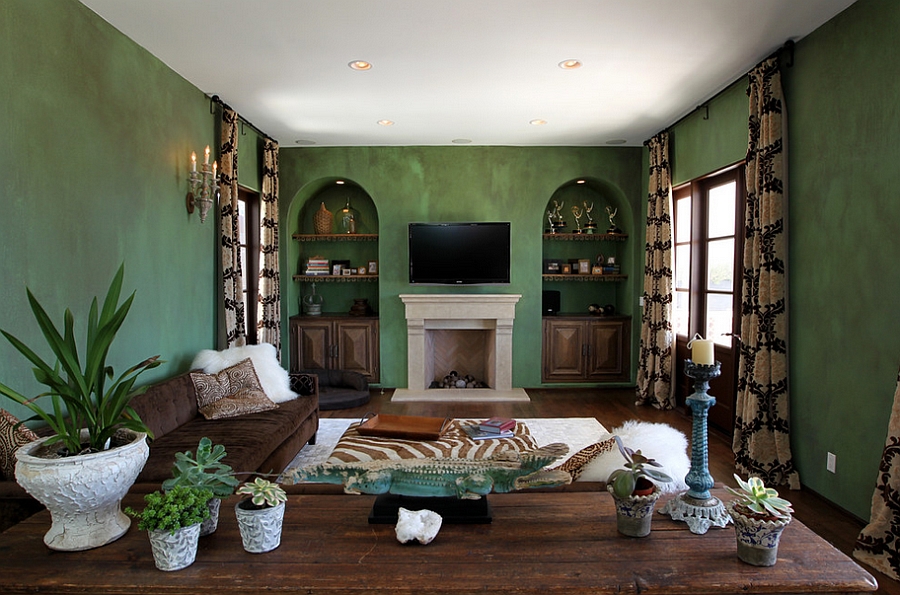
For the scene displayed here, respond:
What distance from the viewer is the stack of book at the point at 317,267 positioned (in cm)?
652

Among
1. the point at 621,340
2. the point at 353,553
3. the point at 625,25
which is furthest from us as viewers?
the point at 621,340

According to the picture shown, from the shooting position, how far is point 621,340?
638cm

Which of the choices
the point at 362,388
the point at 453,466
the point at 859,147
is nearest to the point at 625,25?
the point at 859,147

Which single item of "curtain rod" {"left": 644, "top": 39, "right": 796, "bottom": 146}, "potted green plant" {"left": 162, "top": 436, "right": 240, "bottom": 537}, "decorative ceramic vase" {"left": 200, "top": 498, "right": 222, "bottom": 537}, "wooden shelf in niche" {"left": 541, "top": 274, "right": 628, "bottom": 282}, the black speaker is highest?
"curtain rod" {"left": 644, "top": 39, "right": 796, "bottom": 146}

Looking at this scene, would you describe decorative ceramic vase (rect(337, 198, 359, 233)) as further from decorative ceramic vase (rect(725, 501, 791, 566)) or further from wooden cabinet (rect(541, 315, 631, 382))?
decorative ceramic vase (rect(725, 501, 791, 566))

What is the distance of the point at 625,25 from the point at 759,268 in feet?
5.92

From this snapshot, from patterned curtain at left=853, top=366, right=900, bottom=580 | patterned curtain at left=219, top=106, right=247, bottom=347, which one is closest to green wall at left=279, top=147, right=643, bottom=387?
patterned curtain at left=219, top=106, right=247, bottom=347

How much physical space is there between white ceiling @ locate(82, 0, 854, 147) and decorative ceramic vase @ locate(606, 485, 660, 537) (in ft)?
8.35

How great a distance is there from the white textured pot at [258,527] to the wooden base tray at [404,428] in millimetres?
2062

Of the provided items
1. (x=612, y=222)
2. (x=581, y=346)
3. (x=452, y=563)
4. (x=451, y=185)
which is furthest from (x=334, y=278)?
(x=452, y=563)

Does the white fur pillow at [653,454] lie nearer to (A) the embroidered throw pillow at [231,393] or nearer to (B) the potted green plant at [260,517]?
(B) the potted green plant at [260,517]

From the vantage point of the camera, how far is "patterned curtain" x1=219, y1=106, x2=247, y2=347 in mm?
4613

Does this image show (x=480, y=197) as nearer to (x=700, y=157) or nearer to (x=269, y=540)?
(x=700, y=157)

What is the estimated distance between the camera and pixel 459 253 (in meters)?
6.12
